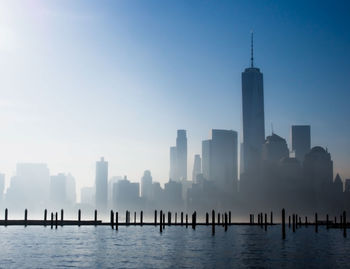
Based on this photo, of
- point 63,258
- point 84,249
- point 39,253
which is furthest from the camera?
point 84,249

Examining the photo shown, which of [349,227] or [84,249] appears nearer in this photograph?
[84,249]

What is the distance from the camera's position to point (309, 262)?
177 ft

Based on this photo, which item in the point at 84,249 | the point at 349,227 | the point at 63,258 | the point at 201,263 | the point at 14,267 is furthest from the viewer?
the point at 349,227

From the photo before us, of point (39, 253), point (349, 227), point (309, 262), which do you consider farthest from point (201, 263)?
point (349, 227)

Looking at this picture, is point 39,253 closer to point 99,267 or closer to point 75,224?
point 99,267

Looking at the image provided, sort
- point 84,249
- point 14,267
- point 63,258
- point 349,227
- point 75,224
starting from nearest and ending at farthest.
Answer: point 14,267, point 63,258, point 84,249, point 75,224, point 349,227

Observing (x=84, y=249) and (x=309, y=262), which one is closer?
(x=309, y=262)

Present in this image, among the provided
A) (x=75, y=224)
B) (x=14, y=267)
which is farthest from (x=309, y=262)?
(x=75, y=224)

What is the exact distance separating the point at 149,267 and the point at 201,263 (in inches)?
242

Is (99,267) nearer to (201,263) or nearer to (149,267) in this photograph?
(149,267)

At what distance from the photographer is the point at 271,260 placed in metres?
56.0

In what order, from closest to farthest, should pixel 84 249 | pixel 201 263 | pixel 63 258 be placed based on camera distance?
pixel 201 263
pixel 63 258
pixel 84 249

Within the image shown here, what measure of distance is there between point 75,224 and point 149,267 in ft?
418

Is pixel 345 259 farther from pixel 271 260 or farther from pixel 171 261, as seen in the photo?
pixel 171 261
